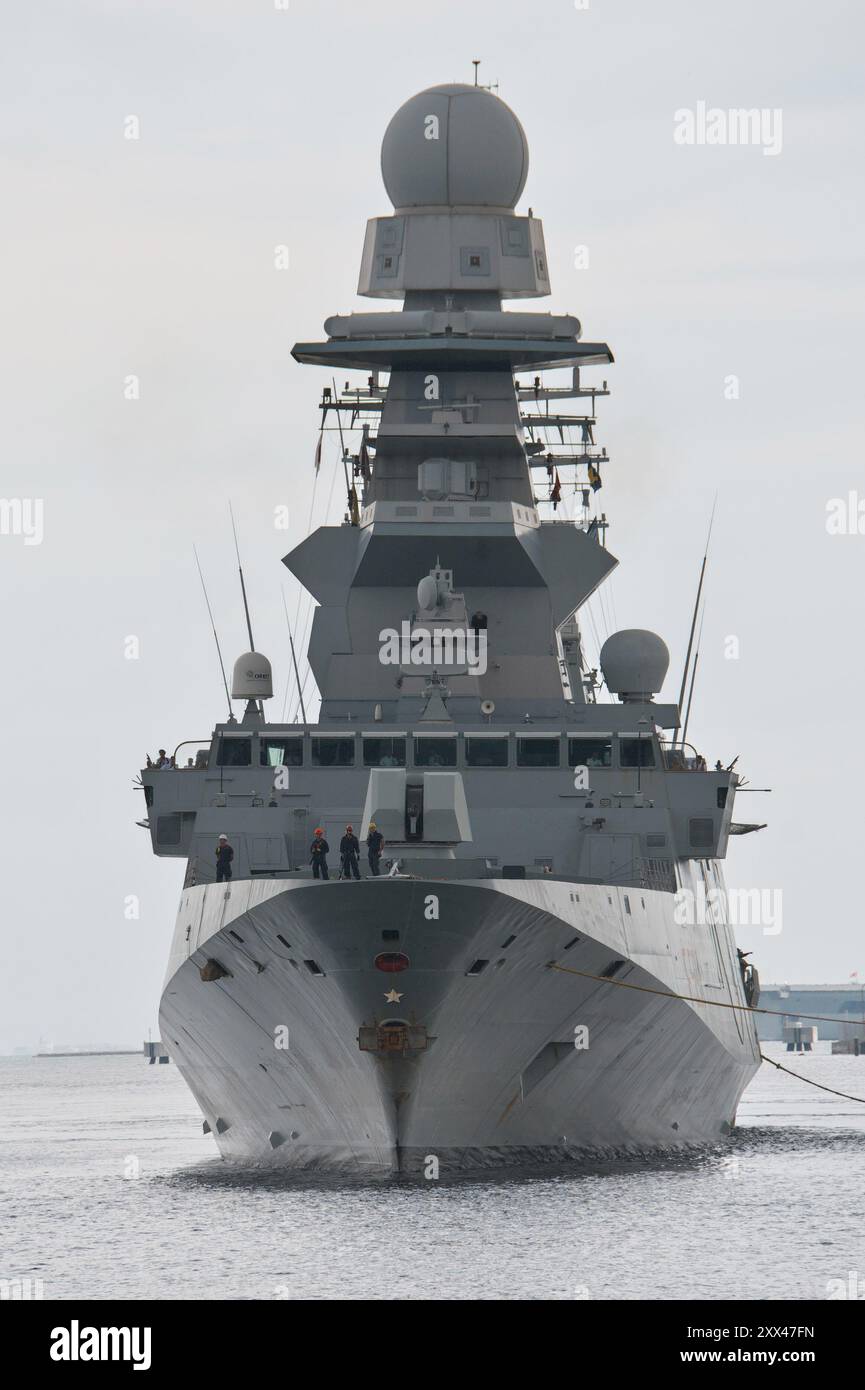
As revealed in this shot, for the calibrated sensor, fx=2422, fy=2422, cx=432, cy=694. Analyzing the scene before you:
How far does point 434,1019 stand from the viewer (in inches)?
1156

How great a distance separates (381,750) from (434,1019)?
7305mm

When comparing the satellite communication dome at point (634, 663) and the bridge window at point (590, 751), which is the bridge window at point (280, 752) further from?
the satellite communication dome at point (634, 663)

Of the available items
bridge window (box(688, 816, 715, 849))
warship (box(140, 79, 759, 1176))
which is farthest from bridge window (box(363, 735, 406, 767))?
bridge window (box(688, 816, 715, 849))

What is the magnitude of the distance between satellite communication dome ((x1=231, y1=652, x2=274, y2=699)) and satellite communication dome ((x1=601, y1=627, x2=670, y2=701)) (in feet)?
18.6

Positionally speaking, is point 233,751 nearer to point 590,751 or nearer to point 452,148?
point 590,751

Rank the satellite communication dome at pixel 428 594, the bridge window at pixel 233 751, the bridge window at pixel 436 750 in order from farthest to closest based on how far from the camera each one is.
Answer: the satellite communication dome at pixel 428 594 → the bridge window at pixel 233 751 → the bridge window at pixel 436 750

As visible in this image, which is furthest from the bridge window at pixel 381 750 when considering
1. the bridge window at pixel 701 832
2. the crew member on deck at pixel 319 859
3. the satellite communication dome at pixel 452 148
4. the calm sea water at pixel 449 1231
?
the satellite communication dome at pixel 452 148

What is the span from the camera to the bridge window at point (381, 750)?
118 feet

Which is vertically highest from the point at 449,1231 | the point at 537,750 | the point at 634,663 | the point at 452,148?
the point at 452,148

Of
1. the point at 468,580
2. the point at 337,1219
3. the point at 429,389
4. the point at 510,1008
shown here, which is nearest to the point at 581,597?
the point at 468,580

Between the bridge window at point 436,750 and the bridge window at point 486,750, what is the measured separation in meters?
0.24

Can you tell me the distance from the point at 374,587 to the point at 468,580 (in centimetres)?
158

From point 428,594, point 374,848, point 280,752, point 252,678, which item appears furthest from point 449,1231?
point 252,678
